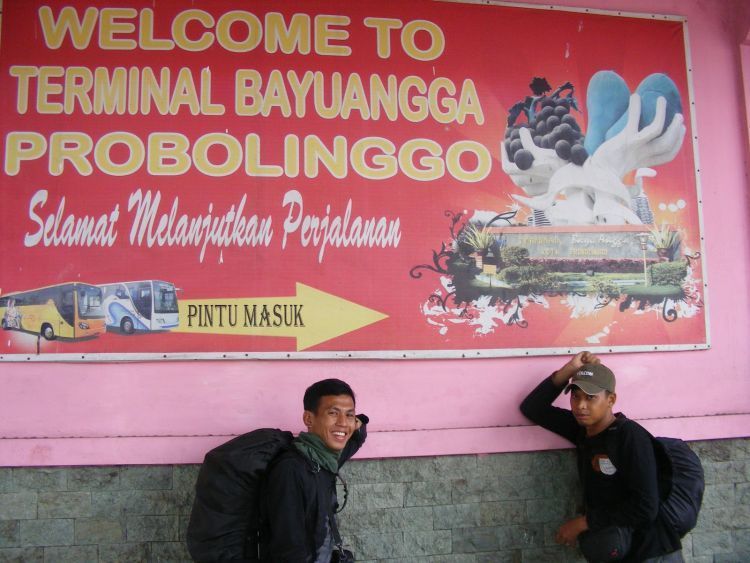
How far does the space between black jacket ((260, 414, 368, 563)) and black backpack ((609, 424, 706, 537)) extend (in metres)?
1.50

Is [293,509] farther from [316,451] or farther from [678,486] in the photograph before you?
[678,486]

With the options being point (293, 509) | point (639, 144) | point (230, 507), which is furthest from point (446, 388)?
point (639, 144)

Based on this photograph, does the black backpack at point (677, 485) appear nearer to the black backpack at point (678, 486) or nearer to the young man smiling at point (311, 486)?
the black backpack at point (678, 486)

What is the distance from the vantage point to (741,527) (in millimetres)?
3602

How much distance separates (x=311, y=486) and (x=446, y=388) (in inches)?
43.9

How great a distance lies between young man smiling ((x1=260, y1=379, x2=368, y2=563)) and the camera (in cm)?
242

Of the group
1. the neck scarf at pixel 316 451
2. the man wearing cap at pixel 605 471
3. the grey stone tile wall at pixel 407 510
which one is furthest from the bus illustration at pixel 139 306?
the man wearing cap at pixel 605 471

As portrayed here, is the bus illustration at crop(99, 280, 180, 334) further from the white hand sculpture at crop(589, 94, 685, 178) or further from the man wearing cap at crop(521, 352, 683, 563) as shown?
the white hand sculpture at crop(589, 94, 685, 178)

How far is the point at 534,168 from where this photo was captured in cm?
356

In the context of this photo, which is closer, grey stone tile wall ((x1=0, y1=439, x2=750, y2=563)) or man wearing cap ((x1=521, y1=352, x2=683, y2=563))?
man wearing cap ((x1=521, y1=352, x2=683, y2=563))

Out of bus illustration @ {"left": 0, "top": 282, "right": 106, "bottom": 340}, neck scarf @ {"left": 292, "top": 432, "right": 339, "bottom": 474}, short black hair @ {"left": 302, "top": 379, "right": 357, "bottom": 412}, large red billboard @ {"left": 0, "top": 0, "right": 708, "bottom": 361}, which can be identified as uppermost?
large red billboard @ {"left": 0, "top": 0, "right": 708, "bottom": 361}

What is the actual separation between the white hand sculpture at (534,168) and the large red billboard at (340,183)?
14mm

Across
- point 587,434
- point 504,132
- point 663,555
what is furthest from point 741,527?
point 504,132

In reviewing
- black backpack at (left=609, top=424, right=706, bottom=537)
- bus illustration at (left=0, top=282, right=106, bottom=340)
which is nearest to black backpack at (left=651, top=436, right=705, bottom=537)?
black backpack at (left=609, top=424, right=706, bottom=537)
